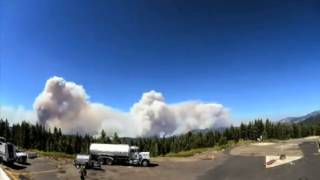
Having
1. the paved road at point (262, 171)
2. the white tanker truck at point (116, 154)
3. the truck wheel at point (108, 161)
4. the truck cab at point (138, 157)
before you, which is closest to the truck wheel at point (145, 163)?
the truck cab at point (138, 157)

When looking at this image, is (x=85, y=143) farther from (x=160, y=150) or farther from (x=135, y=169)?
(x=135, y=169)

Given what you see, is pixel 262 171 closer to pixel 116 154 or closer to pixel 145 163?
pixel 145 163

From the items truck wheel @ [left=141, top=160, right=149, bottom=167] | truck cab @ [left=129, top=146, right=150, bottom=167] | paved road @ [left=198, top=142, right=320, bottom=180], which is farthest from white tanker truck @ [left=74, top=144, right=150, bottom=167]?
paved road @ [left=198, top=142, right=320, bottom=180]

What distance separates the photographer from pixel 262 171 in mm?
51781

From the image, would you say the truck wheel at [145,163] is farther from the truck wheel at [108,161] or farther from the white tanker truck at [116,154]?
the truck wheel at [108,161]

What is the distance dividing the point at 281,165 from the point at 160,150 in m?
145

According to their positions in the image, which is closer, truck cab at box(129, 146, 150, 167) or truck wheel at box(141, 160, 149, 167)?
truck wheel at box(141, 160, 149, 167)

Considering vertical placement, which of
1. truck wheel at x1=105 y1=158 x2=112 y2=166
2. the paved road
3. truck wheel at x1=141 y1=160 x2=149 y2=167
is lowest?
the paved road

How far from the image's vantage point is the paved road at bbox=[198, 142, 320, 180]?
46594mm

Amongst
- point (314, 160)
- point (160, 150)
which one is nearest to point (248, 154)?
point (314, 160)

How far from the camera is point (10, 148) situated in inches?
2365

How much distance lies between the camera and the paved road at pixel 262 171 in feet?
153

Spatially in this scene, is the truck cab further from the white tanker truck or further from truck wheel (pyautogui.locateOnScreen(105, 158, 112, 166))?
truck wheel (pyautogui.locateOnScreen(105, 158, 112, 166))

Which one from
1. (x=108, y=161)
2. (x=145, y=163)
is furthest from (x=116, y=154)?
(x=145, y=163)
